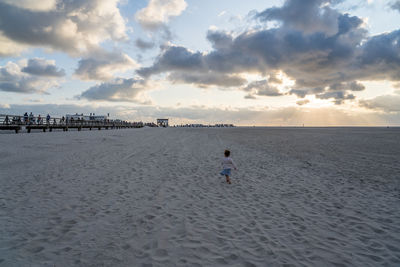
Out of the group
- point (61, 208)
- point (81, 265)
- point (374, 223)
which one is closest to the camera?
point (81, 265)

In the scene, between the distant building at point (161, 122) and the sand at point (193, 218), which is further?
the distant building at point (161, 122)

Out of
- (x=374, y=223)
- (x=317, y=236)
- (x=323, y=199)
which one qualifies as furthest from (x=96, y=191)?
(x=374, y=223)

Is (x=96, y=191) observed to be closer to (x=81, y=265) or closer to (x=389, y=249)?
(x=81, y=265)

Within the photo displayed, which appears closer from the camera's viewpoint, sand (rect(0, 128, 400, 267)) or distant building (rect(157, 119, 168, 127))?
sand (rect(0, 128, 400, 267))

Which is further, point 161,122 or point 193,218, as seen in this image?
point 161,122

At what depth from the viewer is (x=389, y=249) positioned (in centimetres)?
477

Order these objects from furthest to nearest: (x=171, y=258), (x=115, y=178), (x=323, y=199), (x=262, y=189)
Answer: (x=115, y=178) < (x=262, y=189) < (x=323, y=199) < (x=171, y=258)

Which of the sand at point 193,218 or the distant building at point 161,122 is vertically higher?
the distant building at point 161,122

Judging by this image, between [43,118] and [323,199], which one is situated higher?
[43,118]

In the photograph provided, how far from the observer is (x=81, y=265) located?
3.97 metres

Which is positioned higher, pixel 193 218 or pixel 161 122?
pixel 161 122

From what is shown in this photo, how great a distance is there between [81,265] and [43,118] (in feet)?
134

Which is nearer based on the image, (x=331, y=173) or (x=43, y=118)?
(x=331, y=173)

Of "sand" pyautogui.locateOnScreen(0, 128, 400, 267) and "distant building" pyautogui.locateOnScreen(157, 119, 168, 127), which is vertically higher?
"distant building" pyautogui.locateOnScreen(157, 119, 168, 127)
